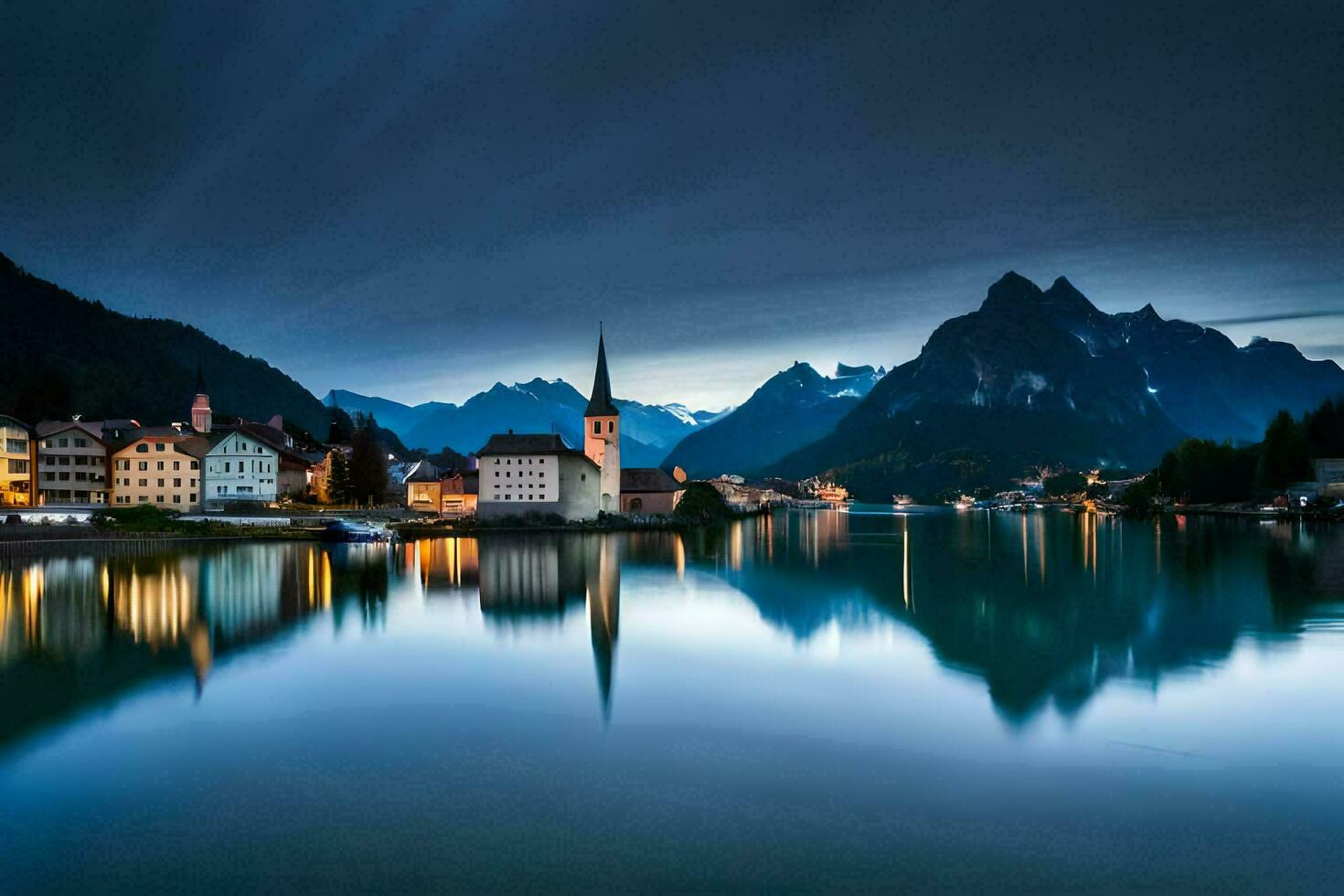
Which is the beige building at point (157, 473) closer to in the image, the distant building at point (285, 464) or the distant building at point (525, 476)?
the distant building at point (285, 464)

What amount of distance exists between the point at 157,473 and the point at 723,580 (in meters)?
42.6

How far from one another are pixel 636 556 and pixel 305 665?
28241 millimetres

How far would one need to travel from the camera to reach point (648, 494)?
270 ft

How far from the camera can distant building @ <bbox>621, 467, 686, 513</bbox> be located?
81.8 meters

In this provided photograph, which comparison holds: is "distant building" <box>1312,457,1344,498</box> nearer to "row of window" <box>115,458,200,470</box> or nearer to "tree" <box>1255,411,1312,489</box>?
"tree" <box>1255,411,1312,489</box>

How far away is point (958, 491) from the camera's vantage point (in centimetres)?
19525

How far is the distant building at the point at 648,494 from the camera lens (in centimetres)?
8175

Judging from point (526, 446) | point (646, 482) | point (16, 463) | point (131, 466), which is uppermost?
point (526, 446)

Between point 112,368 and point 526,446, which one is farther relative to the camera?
point 112,368

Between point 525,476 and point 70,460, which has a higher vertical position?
point 70,460

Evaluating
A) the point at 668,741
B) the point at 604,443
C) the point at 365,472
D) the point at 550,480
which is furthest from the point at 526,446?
the point at 668,741

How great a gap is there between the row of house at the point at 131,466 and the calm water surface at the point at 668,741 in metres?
33.3

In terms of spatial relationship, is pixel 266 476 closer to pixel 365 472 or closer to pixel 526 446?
pixel 365 472

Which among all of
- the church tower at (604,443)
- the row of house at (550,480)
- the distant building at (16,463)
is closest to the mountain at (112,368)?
the distant building at (16,463)
